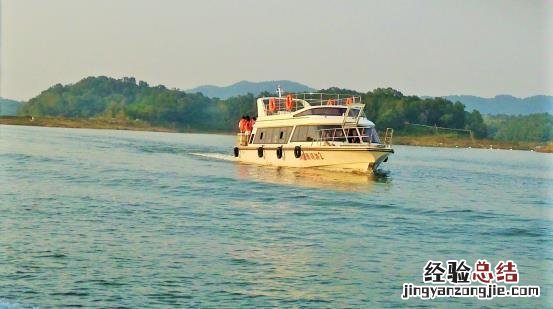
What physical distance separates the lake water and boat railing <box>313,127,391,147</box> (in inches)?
66.1

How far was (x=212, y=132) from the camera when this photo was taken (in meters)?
113

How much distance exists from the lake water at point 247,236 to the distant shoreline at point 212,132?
59.3m

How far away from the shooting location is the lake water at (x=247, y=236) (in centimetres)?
1349

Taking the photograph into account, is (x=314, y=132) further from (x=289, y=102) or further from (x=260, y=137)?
(x=260, y=137)

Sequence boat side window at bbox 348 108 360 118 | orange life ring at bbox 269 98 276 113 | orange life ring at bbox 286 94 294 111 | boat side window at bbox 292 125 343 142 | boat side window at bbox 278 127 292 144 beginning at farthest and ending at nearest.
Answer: orange life ring at bbox 269 98 276 113, orange life ring at bbox 286 94 294 111, boat side window at bbox 278 127 292 144, boat side window at bbox 348 108 360 118, boat side window at bbox 292 125 343 142

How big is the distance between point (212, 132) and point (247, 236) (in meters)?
95.0

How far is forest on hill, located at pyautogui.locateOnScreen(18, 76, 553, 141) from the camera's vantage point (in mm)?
99625

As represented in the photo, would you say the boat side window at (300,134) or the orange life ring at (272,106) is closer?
the boat side window at (300,134)

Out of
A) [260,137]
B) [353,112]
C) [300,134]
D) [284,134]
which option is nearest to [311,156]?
[300,134]

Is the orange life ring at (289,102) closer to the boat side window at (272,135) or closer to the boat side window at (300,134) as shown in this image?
the boat side window at (272,135)

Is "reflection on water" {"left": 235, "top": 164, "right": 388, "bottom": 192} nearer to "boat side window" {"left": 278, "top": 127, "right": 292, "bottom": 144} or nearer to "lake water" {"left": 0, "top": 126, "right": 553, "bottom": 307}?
"lake water" {"left": 0, "top": 126, "right": 553, "bottom": 307}

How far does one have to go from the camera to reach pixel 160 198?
992 inches

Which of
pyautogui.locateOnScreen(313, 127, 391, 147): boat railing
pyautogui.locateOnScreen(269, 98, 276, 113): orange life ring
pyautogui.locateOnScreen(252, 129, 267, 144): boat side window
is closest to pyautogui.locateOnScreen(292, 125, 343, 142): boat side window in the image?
pyautogui.locateOnScreen(313, 127, 391, 147): boat railing

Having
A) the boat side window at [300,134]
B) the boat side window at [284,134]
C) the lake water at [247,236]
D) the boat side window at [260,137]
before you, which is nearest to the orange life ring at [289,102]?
the boat side window at [284,134]
